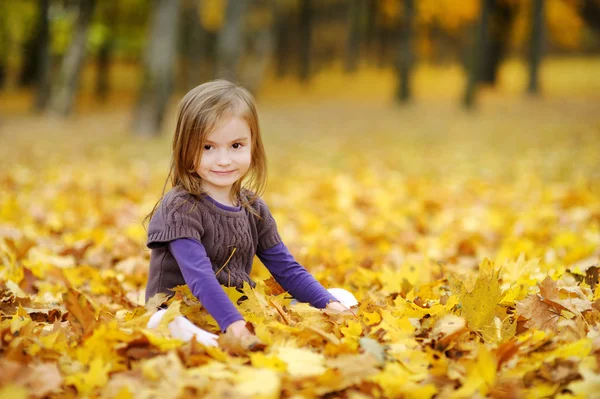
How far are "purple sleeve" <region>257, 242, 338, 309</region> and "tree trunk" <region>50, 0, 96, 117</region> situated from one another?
48.7ft

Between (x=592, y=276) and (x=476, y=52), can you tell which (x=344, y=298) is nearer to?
(x=592, y=276)

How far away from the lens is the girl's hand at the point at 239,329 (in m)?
1.92

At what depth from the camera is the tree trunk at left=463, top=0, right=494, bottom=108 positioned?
15562 mm

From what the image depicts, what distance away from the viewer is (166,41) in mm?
11906

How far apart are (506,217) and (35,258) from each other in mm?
3462

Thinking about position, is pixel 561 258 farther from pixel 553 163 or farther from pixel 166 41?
pixel 166 41

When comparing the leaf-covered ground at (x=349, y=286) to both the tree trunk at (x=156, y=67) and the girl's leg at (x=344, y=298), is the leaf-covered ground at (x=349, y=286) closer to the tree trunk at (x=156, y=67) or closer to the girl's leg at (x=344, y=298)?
the girl's leg at (x=344, y=298)

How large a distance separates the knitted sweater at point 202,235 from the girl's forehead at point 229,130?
0.76 feet

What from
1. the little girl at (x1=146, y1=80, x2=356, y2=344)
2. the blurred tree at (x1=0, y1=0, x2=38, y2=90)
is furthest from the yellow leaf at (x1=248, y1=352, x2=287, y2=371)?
the blurred tree at (x1=0, y1=0, x2=38, y2=90)

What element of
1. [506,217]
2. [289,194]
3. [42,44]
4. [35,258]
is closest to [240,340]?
[35,258]

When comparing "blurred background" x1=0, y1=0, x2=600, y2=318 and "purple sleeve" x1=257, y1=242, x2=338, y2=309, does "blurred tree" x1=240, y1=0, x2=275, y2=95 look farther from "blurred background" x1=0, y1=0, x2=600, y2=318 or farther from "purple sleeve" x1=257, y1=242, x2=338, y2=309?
"purple sleeve" x1=257, y1=242, x2=338, y2=309

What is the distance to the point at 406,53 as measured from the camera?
1778 cm

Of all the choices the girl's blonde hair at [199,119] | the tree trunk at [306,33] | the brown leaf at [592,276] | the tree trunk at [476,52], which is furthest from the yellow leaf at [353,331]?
the tree trunk at [306,33]

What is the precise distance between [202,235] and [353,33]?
27.6 meters
